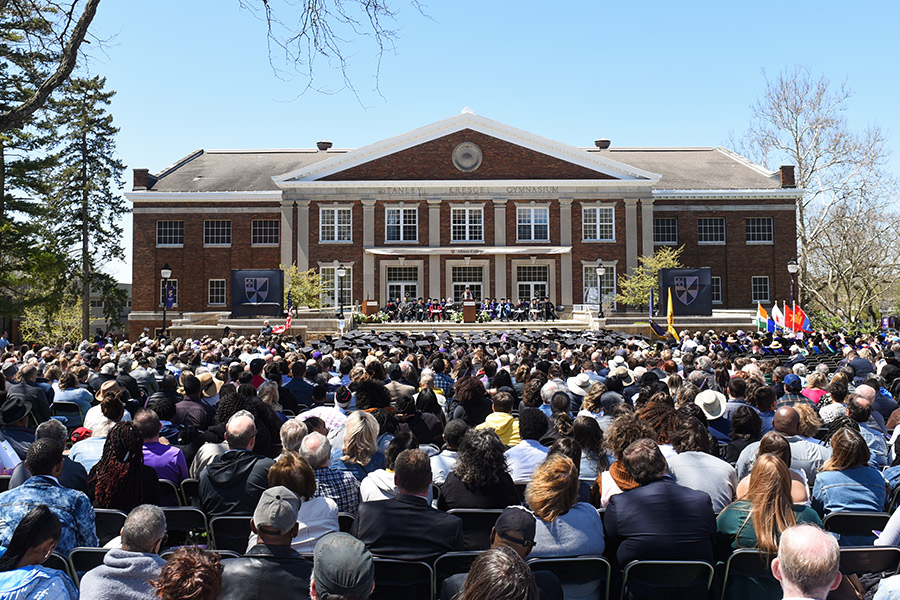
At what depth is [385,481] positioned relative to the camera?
5887 mm

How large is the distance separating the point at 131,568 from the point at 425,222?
41222mm

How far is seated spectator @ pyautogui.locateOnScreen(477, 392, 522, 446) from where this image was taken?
840cm

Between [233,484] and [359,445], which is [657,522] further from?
[233,484]

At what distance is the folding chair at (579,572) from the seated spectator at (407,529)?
2.24ft

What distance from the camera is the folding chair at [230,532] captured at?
217 inches

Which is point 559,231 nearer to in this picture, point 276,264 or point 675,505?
point 276,264

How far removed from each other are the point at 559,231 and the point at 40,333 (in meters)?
34.0

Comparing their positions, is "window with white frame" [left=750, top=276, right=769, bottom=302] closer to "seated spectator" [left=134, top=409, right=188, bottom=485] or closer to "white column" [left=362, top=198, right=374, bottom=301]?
"white column" [left=362, top=198, right=374, bottom=301]

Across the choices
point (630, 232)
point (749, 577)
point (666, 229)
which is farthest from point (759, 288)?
point (749, 577)

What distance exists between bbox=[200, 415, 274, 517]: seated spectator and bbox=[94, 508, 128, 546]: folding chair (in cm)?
68

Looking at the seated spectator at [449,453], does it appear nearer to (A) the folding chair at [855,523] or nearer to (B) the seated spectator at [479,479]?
(B) the seated spectator at [479,479]

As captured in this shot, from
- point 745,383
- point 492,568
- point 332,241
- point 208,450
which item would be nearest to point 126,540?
point 492,568

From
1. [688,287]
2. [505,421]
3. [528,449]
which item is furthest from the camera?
[688,287]

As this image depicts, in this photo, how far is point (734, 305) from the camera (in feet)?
158
